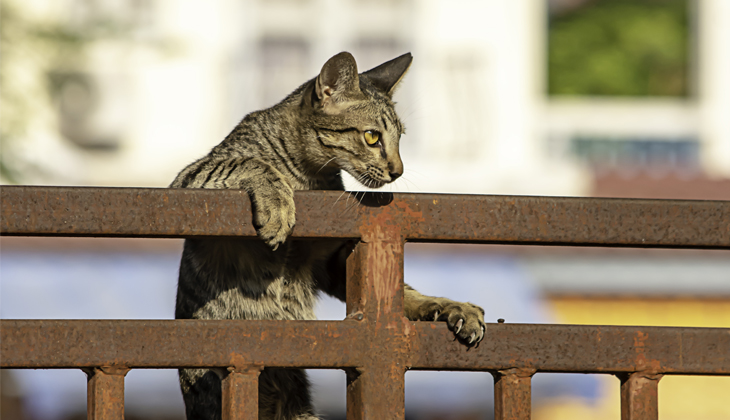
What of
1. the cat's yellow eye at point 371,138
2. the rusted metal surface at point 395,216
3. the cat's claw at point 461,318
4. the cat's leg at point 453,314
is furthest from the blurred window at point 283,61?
the rusted metal surface at point 395,216

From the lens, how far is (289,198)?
1.84m

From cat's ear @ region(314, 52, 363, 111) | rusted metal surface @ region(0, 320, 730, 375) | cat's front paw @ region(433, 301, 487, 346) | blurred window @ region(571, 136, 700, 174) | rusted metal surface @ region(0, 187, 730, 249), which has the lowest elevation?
rusted metal surface @ region(0, 320, 730, 375)

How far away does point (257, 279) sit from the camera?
2609mm

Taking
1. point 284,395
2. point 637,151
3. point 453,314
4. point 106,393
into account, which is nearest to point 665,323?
point 637,151

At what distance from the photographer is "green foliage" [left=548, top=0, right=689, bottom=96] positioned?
837 inches

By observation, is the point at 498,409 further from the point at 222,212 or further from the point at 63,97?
the point at 63,97

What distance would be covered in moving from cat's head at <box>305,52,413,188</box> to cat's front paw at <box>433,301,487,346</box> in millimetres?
754

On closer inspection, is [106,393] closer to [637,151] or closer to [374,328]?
[374,328]

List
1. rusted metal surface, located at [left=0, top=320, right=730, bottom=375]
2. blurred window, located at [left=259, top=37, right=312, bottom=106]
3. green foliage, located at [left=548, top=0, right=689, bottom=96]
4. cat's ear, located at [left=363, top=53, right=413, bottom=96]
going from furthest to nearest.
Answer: green foliage, located at [left=548, top=0, right=689, bottom=96]
blurred window, located at [left=259, top=37, right=312, bottom=106]
cat's ear, located at [left=363, top=53, right=413, bottom=96]
rusted metal surface, located at [left=0, top=320, right=730, bottom=375]

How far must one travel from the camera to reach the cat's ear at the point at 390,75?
3.45 meters

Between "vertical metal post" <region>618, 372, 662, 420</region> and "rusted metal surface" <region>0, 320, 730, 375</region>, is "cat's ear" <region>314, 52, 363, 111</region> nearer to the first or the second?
"rusted metal surface" <region>0, 320, 730, 375</region>

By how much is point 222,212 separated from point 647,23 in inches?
920

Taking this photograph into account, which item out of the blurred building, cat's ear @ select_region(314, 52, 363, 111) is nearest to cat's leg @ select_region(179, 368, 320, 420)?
cat's ear @ select_region(314, 52, 363, 111)

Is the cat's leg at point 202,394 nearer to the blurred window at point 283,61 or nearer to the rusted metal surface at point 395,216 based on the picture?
the rusted metal surface at point 395,216
